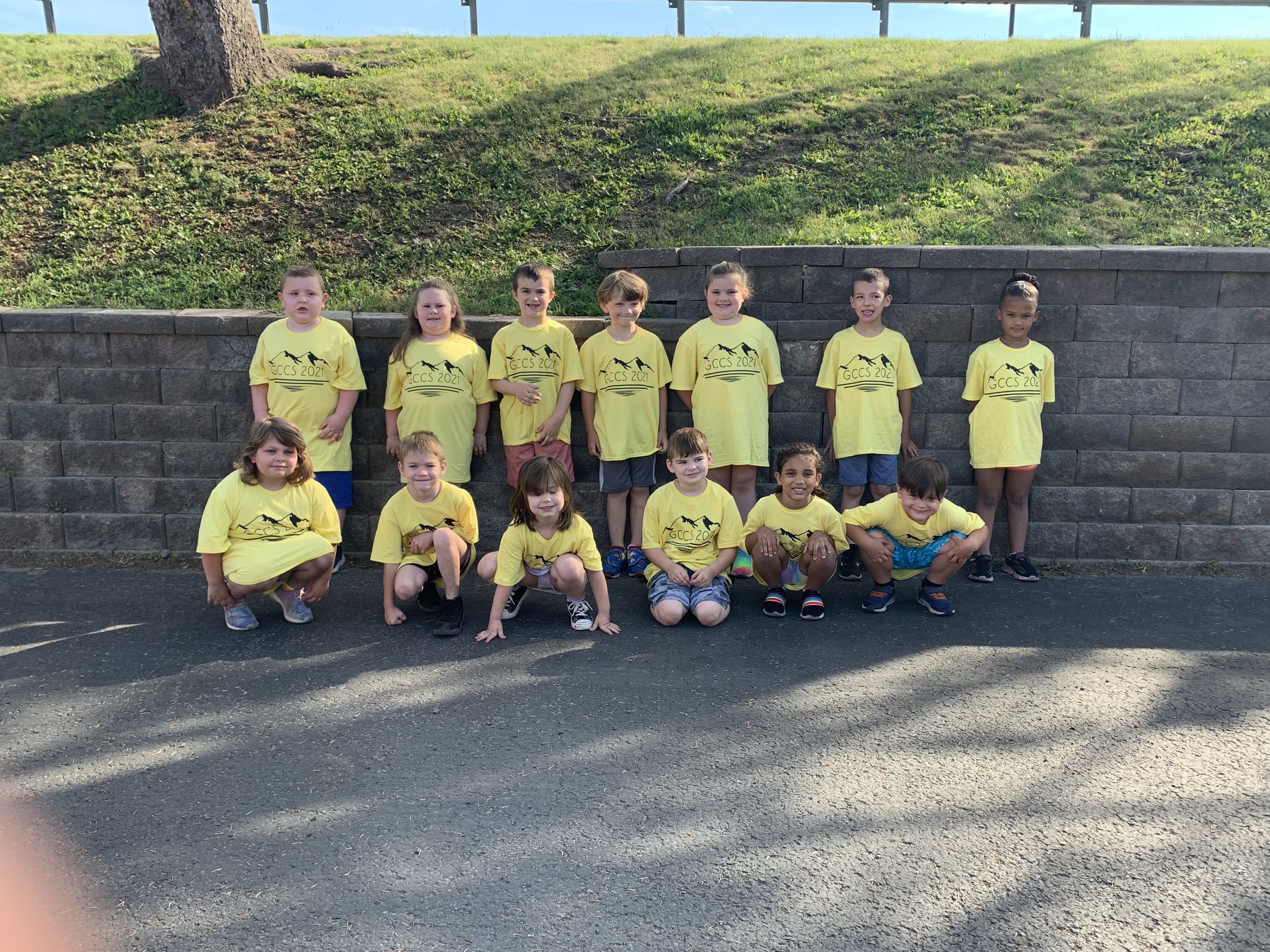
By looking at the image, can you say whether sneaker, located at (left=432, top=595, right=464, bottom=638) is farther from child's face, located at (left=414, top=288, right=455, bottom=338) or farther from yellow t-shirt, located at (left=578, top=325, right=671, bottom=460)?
child's face, located at (left=414, top=288, right=455, bottom=338)

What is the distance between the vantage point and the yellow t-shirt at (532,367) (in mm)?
5484

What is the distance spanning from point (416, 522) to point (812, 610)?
80.6 inches

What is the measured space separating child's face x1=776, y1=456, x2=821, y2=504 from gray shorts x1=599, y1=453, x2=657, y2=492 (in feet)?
3.12

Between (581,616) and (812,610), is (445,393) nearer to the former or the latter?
(581,616)

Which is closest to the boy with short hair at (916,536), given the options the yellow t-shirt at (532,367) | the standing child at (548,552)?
the standing child at (548,552)

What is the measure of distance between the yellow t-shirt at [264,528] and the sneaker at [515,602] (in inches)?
36.3

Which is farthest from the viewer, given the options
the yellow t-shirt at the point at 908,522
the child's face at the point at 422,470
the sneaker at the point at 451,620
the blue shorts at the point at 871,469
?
the blue shorts at the point at 871,469

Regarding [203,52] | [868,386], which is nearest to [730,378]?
[868,386]

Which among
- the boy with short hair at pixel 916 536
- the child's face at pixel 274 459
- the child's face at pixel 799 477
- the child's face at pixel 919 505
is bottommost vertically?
the boy with short hair at pixel 916 536

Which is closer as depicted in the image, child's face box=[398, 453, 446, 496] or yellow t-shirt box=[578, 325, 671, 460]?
child's face box=[398, 453, 446, 496]

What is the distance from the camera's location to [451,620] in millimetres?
4621

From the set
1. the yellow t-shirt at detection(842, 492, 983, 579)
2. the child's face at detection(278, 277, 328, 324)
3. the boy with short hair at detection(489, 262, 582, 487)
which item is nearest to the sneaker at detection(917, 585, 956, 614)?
the yellow t-shirt at detection(842, 492, 983, 579)

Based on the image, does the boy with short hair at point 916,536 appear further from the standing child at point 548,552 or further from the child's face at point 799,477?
the standing child at point 548,552

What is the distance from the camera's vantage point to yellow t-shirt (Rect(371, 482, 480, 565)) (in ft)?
15.6
